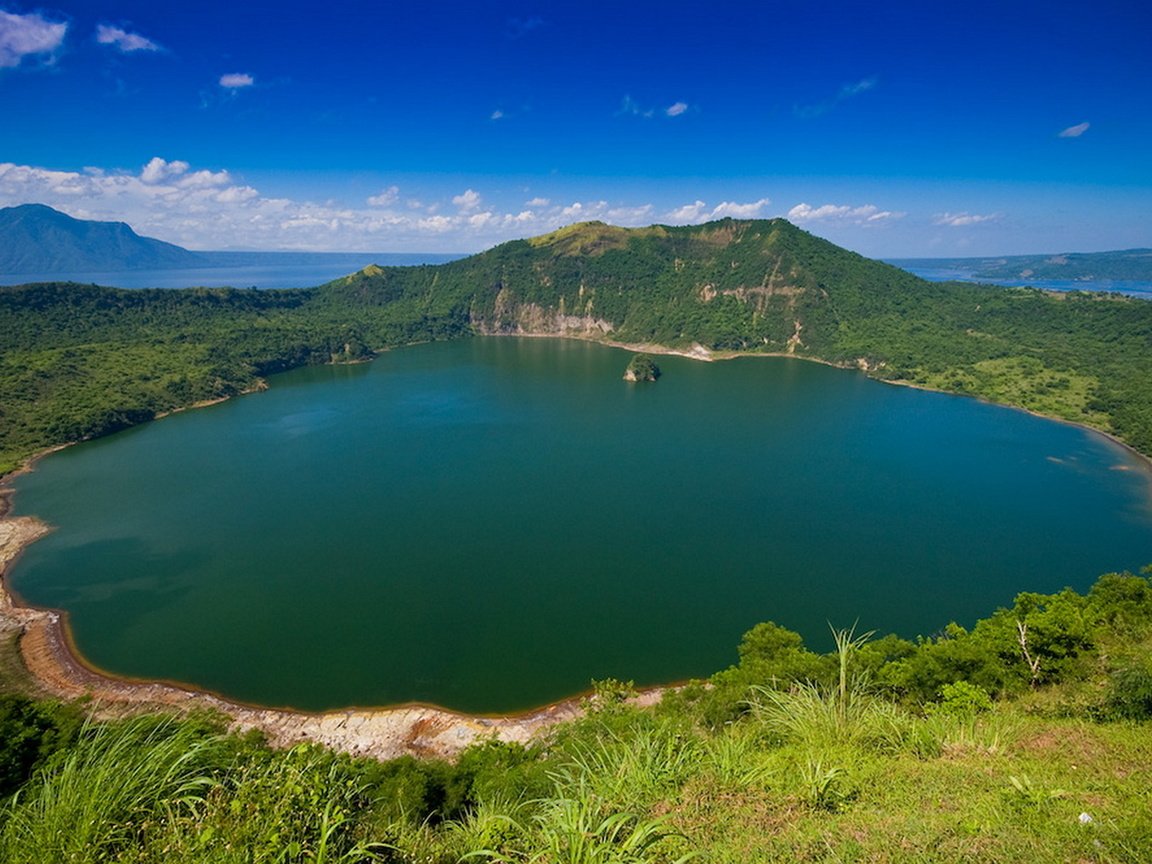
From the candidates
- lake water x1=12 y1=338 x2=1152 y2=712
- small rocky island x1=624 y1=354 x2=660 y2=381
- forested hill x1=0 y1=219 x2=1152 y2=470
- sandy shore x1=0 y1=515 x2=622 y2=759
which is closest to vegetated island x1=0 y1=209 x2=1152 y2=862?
sandy shore x1=0 y1=515 x2=622 y2=759

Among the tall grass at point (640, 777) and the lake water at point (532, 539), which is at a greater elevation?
the tall grass at point (640, 777)

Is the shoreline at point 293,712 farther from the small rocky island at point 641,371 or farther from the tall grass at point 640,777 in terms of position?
the small rocky island at point 641,371

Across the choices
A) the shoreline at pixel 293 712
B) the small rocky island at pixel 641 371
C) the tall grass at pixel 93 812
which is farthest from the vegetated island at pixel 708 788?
the small rocky island at pixel 641 371

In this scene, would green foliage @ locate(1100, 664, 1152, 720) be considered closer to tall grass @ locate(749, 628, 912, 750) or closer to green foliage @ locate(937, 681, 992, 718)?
green foliage @ locate(937, 681, 992, 718)

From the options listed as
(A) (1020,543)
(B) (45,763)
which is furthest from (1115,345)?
(B) (45,763)

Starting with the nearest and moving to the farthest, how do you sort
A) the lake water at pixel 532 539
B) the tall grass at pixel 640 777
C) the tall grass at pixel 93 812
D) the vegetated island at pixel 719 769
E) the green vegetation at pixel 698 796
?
the tall grass at pixel 93 812, the green vegetation at pixel 698 796, the vegetated island at pixel 719 769, the tall grass at pixel 640 777, the lake water at pixel 532 539

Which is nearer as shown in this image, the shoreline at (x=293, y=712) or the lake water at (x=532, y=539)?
the shoreline at (x=293, y=712)

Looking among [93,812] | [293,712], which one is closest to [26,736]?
[293,712]
